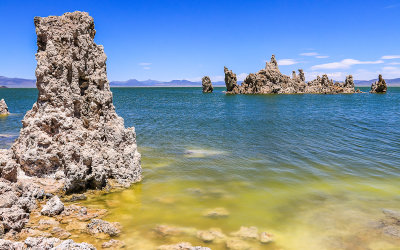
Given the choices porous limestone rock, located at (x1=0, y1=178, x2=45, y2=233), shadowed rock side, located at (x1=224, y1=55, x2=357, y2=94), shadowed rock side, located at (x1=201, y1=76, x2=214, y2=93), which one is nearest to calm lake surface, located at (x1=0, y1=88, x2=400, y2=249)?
porous limestone rock, located at (x1=0, y1=178, x2=45, y2=233)

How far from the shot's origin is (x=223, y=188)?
10.9m

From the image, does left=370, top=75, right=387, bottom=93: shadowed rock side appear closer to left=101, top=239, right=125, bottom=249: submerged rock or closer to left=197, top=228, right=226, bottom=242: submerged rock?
left=197, top=228, right=226, bottom=242: submerged rock

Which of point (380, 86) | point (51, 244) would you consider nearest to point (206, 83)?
point (380, 86)

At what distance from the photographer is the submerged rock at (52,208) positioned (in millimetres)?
7707

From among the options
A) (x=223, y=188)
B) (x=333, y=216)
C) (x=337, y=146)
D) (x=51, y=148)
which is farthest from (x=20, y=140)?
(x=337, y=146)

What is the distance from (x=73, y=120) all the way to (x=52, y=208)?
11.6 ft

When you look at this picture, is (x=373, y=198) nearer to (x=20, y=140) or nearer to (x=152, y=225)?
(x=152, y=225)

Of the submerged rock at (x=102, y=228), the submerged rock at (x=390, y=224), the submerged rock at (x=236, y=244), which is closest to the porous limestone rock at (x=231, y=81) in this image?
the submerged rock at (x=390, y=224)

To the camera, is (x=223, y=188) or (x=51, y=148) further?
(x=223, y=188)

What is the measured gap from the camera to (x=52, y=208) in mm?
7750

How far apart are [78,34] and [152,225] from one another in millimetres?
7459

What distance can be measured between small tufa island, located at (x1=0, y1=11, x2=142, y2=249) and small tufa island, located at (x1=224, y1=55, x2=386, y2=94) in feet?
339

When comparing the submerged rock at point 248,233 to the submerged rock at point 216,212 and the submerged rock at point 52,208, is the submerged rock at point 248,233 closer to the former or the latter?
the submerged rock at point 216,212

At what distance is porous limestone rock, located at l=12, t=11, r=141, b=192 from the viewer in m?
9.41
